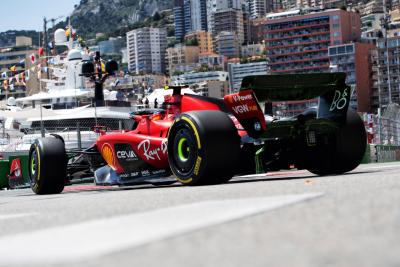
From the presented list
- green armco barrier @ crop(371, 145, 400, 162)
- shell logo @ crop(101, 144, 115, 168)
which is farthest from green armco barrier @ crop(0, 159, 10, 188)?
green armco barrier @ crop(371, 145, 400, 162)

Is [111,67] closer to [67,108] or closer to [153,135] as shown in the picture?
[67,108]

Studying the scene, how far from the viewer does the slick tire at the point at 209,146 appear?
8117 mm

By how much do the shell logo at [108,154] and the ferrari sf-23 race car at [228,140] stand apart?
13mm

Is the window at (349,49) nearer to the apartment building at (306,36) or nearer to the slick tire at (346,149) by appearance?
the apartment building at (306,36)

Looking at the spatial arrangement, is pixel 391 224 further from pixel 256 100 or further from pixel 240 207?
pixel 256 100

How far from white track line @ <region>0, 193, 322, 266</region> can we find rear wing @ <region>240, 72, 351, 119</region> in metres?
4.76

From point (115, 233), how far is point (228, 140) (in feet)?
16.4

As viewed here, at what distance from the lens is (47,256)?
2.72 meters

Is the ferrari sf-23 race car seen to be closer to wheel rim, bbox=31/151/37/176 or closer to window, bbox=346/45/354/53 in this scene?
wheel rim, bbox=31/151/37/176

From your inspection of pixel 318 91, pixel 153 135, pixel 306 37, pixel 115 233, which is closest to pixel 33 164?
pixel 153 135

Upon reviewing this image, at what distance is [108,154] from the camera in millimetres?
10422

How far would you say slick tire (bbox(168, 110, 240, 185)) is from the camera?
8117 millimetres

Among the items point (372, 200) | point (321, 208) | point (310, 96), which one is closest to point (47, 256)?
point (321, 208)

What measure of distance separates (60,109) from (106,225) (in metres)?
48.6
